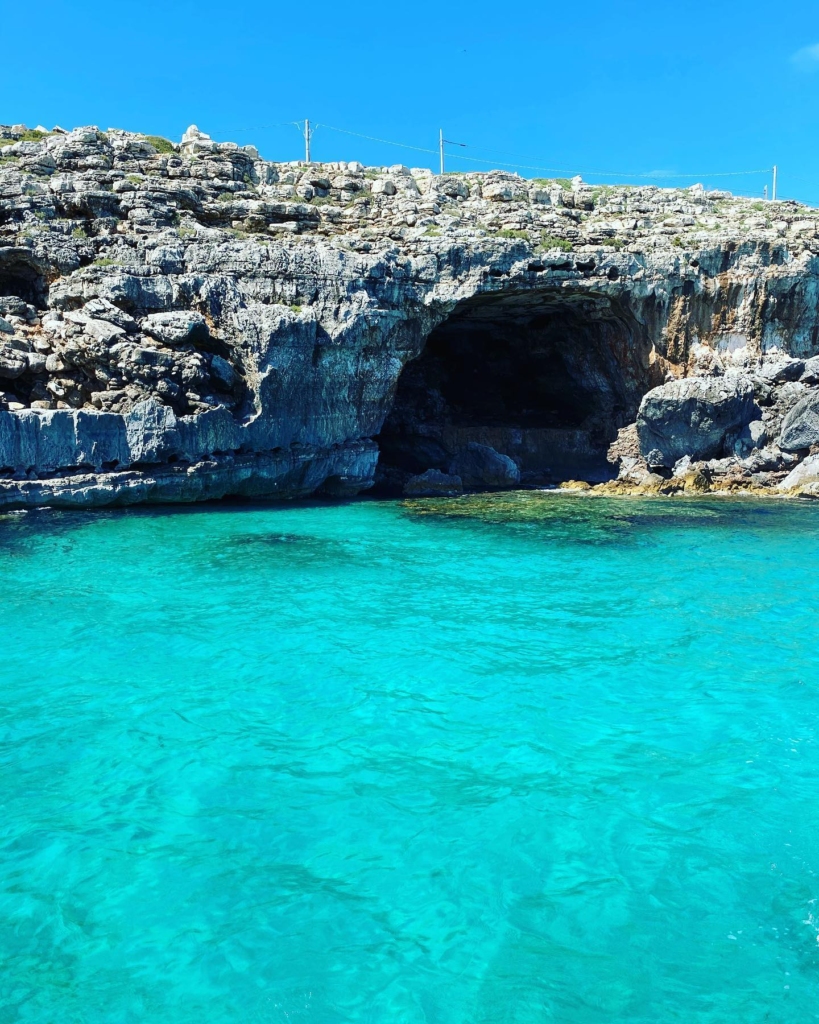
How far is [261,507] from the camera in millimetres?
21453

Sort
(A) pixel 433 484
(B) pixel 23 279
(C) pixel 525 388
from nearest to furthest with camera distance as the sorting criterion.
Answer: (B) pixel 23 279 < (A) pixel 433 484 < (C) pixel 525 388

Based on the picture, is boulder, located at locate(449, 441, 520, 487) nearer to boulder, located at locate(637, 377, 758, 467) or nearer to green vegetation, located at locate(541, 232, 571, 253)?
boulder, located at locate(637, 377, 758, 467)

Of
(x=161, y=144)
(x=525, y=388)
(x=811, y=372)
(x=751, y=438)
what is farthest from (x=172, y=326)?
(x=811, y=372)

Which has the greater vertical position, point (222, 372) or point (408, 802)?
point (222, 372)

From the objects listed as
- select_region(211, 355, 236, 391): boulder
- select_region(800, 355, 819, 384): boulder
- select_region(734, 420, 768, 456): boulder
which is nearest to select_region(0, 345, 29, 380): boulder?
select_region(211, 355, 236, 391): boulder

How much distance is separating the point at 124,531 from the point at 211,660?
8.66 meters

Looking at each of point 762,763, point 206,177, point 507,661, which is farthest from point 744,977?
point 206,177

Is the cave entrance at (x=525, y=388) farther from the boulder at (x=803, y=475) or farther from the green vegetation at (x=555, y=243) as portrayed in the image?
the boulder at (x=803, y=475)

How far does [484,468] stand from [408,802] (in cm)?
2259

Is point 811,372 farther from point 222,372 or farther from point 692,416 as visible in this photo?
point 222,372

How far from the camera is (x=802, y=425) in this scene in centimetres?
2442

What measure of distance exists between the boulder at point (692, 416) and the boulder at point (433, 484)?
6.62 metres

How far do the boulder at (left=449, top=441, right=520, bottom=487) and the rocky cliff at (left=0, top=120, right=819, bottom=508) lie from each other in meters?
0.09

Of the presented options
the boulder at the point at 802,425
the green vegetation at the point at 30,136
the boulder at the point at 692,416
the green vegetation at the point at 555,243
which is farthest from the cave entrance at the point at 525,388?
the green vegetation at the point at 30,136
